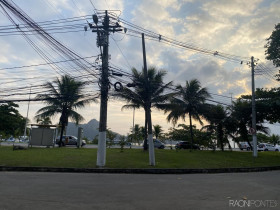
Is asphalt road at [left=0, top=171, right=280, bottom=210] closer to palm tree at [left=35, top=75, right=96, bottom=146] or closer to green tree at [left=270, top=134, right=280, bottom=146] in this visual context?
palm tree at [left=35, top=75, right=96, bottom=146]

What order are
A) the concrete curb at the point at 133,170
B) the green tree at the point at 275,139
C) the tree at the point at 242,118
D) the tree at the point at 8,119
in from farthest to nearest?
the green tree at the point at 275,139
the tree at the point at 8,119
the tree at the point at 242,118
the concrete curb at the point at 133,170

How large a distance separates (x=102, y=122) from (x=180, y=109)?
49.8 feet

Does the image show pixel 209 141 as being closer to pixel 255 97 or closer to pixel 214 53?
pixel 255 97

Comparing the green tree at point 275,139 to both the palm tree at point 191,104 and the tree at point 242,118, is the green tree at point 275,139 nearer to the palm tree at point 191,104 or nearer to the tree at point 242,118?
the tree at point 242,118

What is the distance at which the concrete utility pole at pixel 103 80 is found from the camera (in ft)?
42.9

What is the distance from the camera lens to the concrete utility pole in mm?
13070

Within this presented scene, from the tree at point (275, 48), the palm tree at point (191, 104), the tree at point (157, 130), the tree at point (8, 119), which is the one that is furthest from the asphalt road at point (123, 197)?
the tree at point (157, 130)

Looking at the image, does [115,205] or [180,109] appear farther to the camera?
[180,109]

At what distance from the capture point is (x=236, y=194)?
697 centimetres

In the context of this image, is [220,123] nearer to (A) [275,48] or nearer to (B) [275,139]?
(A) [275,48]

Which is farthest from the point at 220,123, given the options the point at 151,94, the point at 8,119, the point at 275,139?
the point at 275,139

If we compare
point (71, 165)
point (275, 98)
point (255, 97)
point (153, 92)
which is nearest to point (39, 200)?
point (71, 165)

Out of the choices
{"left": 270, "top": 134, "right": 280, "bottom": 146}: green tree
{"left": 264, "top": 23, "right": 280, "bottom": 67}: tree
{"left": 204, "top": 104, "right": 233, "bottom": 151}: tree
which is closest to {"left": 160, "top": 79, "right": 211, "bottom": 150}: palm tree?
{"left": 204, "top": 104, "right": 233, "bottom": 151}: tree

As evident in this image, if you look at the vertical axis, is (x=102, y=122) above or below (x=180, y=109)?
below
